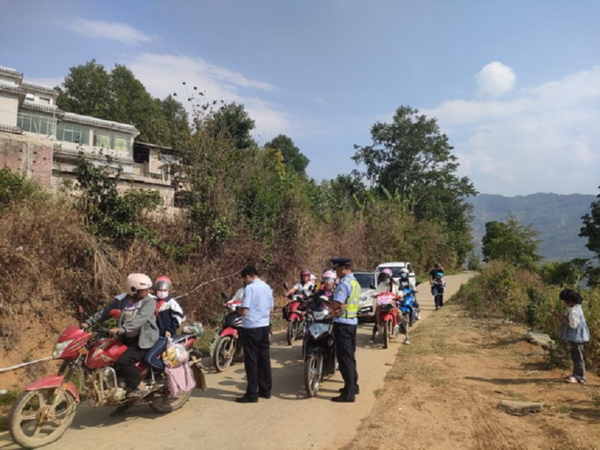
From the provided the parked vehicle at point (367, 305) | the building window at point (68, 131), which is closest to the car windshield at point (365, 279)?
the parked vehicle at point (367, 305)

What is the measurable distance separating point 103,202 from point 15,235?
242cm

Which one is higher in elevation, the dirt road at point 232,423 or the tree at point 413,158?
the tree at point 413,158

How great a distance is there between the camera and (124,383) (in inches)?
199

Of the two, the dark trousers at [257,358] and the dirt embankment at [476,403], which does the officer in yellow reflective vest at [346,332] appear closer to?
the dirt embankment at [476,403]

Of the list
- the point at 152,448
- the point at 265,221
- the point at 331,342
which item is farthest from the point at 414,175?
the point at 152,448

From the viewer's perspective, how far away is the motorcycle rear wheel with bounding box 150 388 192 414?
548 centimetres

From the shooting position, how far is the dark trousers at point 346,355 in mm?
6172

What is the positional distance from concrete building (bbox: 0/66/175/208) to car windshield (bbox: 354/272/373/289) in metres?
11.8

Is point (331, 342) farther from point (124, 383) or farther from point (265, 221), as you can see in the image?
point (265, 221)

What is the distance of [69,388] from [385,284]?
10325mm

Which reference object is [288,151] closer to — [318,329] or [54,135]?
[54,135]

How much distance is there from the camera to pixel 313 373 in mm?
6328

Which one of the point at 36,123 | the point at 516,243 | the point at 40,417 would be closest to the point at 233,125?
the point at 40,417

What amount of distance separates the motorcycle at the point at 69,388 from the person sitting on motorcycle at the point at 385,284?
638cm
